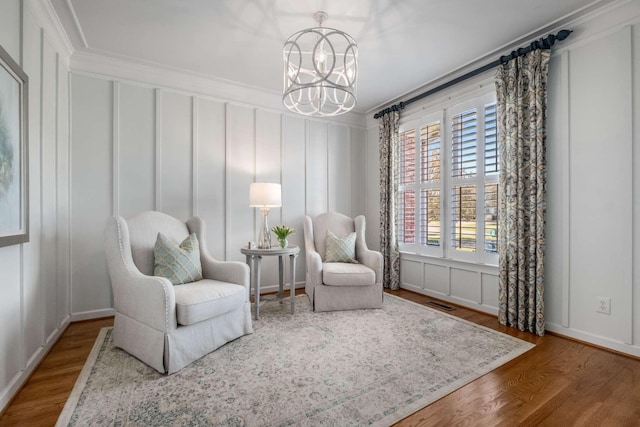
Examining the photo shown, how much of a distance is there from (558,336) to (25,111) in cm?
418

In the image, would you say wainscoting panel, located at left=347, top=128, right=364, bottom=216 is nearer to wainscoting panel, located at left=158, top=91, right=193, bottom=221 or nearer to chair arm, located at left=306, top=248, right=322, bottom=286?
chair arm, located at left=306, top=248, right=322, bottom=286

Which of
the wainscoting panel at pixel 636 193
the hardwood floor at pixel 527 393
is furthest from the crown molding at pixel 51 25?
the wainscoting panel at pixel 636 193

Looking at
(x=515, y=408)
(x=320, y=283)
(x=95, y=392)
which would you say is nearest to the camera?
(x=515, y=408)

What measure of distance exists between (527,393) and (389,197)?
109 inches

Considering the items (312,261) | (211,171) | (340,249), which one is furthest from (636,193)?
(211,171)

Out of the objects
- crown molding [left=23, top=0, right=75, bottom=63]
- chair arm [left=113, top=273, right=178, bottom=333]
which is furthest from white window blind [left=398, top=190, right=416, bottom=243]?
crown molding [left=23, top=0, right=75, bottom=63]

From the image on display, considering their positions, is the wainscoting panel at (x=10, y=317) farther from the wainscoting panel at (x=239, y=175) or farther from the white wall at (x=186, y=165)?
the wainscoting panel at (x=239, y=175)

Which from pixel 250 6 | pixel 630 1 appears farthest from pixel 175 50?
pixel 630 1

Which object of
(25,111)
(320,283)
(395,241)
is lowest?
(320,283)

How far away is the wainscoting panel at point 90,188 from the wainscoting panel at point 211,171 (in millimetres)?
838

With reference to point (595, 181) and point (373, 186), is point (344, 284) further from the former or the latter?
point (595, 181)

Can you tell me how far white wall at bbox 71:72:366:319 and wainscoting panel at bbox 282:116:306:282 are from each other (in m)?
0.01

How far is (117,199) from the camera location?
121 inches

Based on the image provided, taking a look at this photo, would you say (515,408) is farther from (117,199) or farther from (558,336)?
(117,199)
